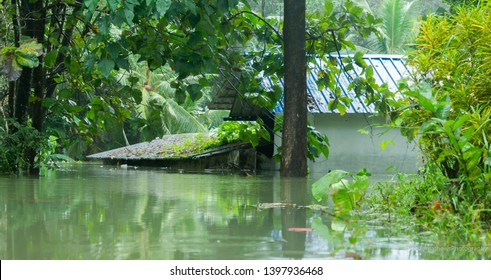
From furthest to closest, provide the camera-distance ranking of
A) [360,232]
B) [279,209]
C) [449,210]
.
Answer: [279,209] → [449,210] → [360,232]

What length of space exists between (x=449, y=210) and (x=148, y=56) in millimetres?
5098

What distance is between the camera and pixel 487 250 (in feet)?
11.1

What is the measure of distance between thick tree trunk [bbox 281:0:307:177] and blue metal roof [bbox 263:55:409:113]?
2.44 meters

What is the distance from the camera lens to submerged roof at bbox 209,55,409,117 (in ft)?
46.4

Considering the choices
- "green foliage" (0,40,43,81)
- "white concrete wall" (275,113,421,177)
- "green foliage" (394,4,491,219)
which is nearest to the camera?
"green foliage" (394,4,491,219)

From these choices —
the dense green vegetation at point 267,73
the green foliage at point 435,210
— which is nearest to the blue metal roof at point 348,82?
the dense green vegetation at point 267,73

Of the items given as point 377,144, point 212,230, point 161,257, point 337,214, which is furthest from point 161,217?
point 377,144

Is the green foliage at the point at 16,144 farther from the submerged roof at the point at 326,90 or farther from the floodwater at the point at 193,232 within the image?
the submerged roof at the point at 326,90

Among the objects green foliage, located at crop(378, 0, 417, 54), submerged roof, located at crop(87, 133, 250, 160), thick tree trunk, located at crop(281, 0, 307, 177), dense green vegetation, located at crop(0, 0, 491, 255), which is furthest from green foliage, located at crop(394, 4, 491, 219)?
green foliage, located at crop(378, 0, 417, 54)

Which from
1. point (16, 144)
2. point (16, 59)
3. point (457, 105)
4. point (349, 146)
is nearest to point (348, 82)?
point (349, 146)

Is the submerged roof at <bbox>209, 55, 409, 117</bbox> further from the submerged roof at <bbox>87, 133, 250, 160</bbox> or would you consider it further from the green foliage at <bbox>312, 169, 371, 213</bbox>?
the green foliage at <bbox>312, 169, 371, 213</bbox>

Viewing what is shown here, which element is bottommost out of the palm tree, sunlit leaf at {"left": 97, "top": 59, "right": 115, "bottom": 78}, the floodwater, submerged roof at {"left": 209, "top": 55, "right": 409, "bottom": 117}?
the floodwater

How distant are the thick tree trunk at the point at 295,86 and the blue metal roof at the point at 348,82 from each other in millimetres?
2440
